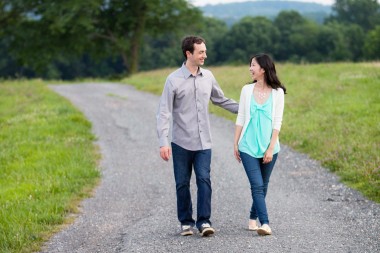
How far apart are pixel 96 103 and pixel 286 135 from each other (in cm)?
1043

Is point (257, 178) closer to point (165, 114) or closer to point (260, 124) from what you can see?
point (260, 124)

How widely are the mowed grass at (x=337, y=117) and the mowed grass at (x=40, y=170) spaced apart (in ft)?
14.2

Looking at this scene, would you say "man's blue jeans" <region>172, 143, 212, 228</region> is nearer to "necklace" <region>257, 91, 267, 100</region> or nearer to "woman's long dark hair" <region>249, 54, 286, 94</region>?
"necklace" <region>257, 91, 267, 100</region>

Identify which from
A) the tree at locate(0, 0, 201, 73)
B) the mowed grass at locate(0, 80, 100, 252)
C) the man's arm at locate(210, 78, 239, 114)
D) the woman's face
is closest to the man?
the man's arm at locate(210, 78, 239, 114)

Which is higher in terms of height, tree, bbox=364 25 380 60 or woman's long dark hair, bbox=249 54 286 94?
woman's long dark hair, bbox=249 54 286 94

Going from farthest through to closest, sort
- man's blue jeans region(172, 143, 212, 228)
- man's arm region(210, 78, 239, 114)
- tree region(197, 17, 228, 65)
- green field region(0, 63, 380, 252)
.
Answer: tree region(197, 17, 228, 65) < green field region(0, 63, 380, 252) < man's arm region(210, 78, 239, 114) < man's blue jeans region(172, 143, 212, 228)

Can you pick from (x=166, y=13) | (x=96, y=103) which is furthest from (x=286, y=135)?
(x=166, y=13)

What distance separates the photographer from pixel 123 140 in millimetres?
14688

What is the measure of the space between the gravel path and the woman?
23.8 inches

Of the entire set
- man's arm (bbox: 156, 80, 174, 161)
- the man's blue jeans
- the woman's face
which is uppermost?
the woman's face

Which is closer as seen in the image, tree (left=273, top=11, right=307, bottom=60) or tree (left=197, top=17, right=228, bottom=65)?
tree (left=197, top=17, right=228, bottom=65)

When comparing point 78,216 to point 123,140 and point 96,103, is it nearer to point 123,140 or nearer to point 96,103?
point 123,140

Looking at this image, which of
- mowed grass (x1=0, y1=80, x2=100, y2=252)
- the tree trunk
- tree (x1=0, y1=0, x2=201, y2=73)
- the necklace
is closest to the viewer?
the necklace

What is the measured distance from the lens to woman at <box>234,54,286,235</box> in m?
6.22
